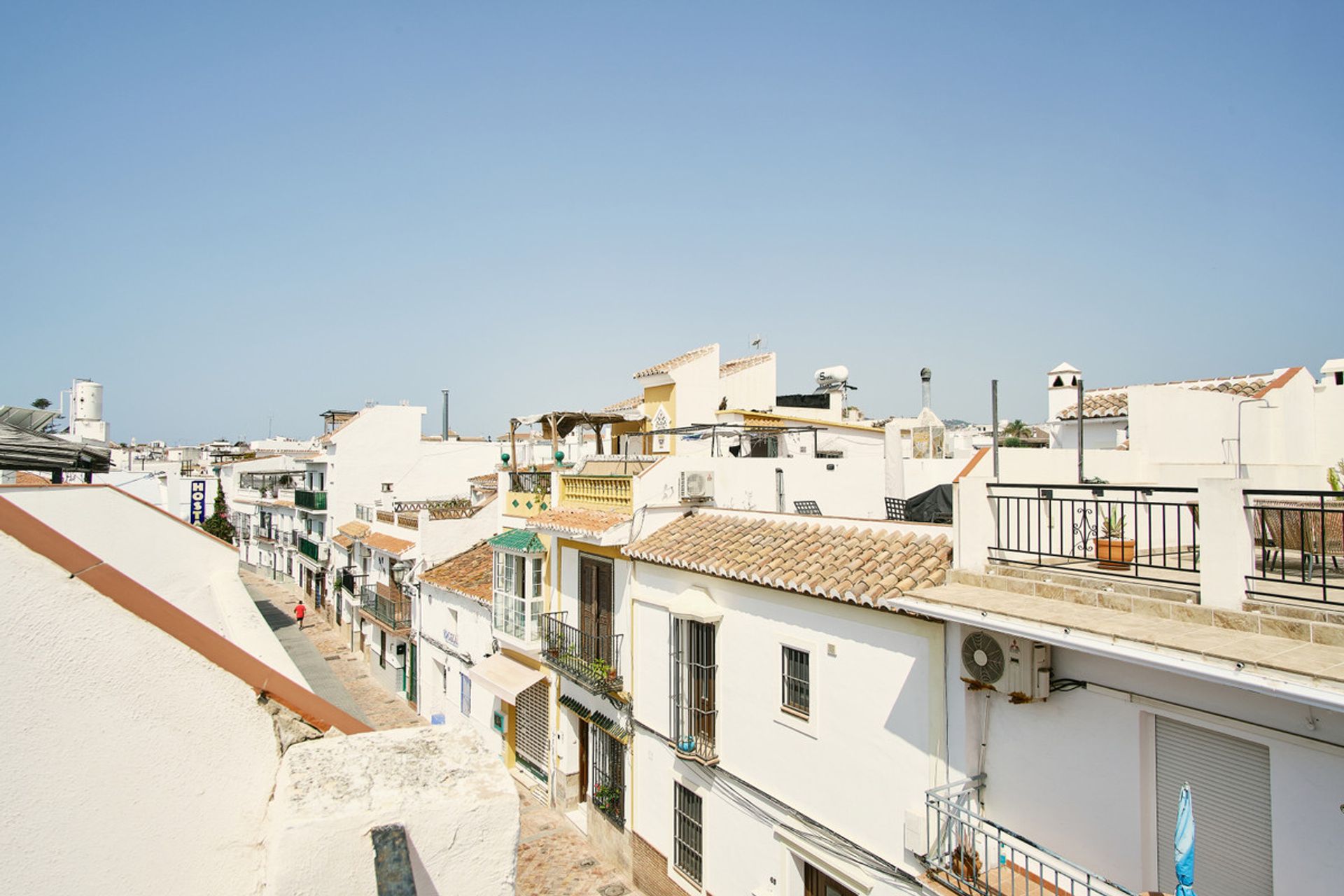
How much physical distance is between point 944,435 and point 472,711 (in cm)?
1732

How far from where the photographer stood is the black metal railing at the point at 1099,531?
701 centimetres

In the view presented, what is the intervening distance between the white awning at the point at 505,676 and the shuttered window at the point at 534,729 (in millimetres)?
363

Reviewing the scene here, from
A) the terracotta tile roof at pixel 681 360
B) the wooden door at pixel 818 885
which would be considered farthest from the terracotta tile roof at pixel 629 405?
the wooden door at pixel 818 885

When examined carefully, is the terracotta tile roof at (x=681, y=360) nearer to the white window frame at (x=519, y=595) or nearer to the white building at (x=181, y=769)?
the white window frame at (x=519, y=595)

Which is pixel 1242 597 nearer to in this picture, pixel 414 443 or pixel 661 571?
pixel 661 571

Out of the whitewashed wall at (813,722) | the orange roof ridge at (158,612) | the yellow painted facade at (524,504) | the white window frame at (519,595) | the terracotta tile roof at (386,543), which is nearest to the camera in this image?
the orange roof ridge at (158,612)

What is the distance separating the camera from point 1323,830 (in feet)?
17.8

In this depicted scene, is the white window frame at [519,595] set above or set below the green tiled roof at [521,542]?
below

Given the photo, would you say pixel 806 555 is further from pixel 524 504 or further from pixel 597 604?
pixel 524 504

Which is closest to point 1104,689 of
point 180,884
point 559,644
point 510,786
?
point 510,786

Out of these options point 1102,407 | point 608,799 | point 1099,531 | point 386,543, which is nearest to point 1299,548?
point 1099,531

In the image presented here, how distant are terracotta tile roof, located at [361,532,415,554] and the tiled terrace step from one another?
22468 mm

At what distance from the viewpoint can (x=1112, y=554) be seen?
775 centimetres

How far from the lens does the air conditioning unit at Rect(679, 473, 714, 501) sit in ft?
47.8
